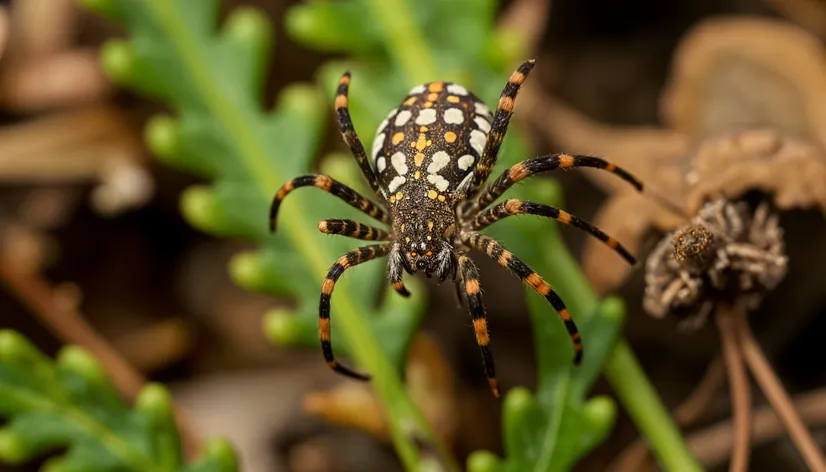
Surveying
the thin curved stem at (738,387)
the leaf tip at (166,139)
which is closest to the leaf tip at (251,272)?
the leaf tip at (166,139)

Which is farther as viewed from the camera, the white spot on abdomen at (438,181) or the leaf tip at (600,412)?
the white spot on abdomen at (438,181)

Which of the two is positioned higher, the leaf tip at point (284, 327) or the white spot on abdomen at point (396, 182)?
the white spot on abdomen at point (396, 182)

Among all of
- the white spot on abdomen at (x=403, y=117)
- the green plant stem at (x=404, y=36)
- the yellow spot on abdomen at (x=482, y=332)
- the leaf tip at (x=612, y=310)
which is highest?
the green plant stem at (x=404, y=36)

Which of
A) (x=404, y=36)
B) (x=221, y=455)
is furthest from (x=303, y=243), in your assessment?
(x=404, y=36)

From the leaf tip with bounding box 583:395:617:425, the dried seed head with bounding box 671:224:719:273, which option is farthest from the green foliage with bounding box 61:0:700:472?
the dried seed head with bounding box 671:224:719:273

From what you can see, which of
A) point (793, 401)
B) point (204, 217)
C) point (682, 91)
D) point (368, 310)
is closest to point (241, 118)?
point (204, 217)

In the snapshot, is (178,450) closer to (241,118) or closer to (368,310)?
(368,310)

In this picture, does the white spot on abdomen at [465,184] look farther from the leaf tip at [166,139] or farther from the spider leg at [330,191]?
the leaf tip at [166,139]
